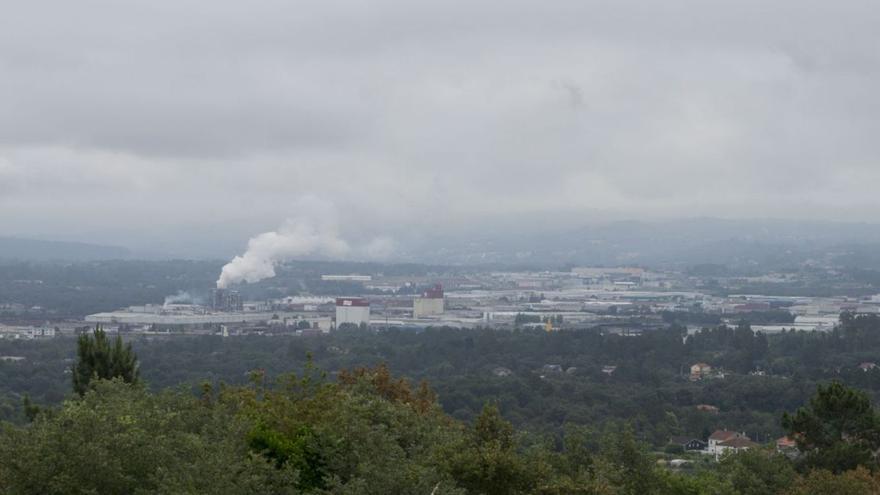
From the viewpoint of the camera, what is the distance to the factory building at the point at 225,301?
87562mm

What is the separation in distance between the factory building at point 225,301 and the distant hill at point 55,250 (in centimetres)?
8546

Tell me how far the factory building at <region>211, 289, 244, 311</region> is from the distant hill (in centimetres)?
8546

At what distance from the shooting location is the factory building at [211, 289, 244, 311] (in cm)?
8756

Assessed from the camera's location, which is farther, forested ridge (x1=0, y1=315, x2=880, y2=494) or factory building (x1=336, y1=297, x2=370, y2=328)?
factory building (x1=336, y1=297, x2=370, y2=328)

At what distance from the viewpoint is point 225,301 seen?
88.0m

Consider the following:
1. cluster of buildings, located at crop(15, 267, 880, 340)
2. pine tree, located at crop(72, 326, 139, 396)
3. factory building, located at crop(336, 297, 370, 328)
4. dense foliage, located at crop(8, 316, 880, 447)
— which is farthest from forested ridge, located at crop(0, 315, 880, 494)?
factory building, located at crop(336, 297, 370, 328)

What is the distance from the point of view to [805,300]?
350 feet

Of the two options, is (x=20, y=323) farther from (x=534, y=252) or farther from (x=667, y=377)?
(x=534, y=252)

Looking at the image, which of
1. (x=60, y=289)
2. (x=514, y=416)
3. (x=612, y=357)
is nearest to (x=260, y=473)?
(x=514, y=416)

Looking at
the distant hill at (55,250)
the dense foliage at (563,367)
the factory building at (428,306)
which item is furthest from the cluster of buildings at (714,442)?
the distant hill at (55,250)

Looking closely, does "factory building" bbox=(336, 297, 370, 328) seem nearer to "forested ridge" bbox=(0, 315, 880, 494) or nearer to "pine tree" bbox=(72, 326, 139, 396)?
"forested ridge" bbox=(0, 315, 880, 494)

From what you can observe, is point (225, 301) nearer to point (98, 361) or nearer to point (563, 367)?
point (563, 367)

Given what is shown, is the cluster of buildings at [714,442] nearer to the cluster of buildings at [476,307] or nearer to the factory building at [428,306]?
the cluster of buildings at [476,307]

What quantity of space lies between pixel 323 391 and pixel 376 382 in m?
3.69
